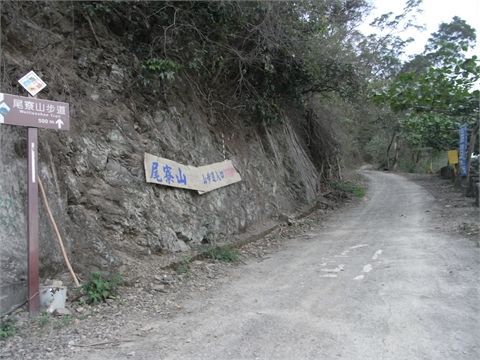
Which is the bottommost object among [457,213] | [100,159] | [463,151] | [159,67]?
[457,213]

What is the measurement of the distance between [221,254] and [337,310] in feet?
11.1

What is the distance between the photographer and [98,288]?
5672 mm

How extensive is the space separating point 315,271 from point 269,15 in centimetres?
610

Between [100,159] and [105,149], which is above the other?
[105,149]

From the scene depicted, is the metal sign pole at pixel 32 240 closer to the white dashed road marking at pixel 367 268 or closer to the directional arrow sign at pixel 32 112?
the directional arrow sign at pixel 32 112

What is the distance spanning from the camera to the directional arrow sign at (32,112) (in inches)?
195

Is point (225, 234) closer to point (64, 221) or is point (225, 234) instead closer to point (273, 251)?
point (273, 251)

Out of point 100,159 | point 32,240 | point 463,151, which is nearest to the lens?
point 32,240

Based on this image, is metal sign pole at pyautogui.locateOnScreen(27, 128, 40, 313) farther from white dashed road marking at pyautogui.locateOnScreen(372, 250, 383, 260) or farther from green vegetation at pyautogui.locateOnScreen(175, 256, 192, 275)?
white dashed road marking at pyautogui.locateOnScreen(372, 250, 383, 260)

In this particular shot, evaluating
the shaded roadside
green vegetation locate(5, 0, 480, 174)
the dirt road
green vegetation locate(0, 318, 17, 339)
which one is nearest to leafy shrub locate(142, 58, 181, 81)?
green vegetation locate(5, 0, 480, 174)

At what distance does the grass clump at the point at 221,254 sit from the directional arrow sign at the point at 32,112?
3.78m

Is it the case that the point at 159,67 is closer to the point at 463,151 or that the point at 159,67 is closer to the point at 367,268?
the point at 367,268

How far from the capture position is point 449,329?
15.1 ft

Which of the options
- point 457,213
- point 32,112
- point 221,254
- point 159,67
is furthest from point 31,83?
point 457,213
